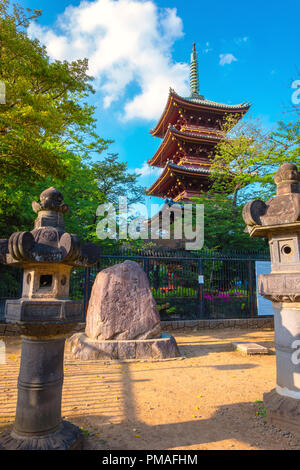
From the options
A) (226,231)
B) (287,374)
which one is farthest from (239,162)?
(287,374)

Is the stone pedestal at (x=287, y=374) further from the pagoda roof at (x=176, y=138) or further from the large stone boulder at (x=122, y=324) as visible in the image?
the pagoda roof at (x=176, y=138)

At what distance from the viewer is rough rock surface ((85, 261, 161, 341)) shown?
Result: 6.30m

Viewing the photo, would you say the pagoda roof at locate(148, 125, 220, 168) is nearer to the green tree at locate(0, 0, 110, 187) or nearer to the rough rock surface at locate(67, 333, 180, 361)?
the green tree at locate(0, 0, 110, 187)

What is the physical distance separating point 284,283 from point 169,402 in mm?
2414

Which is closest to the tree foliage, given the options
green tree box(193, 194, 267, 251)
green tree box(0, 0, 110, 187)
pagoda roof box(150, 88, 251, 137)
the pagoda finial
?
green tree box(0, 0, 110, 187)

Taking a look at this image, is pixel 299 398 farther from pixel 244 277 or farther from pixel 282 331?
pixel 244 277

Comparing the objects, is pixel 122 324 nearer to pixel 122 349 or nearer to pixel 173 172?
pixel 122 349

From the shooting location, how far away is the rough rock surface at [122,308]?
630cm

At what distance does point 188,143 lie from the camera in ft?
65.2

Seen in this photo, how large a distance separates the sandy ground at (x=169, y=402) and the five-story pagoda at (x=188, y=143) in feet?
45.4

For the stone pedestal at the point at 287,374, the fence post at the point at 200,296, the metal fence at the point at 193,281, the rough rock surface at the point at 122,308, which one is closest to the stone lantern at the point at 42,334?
the stone pedestal at the point at 287,374

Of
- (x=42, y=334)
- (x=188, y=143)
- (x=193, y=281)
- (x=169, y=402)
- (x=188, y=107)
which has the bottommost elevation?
(x=169, y=402)
